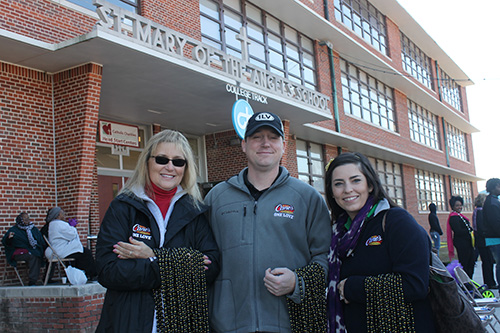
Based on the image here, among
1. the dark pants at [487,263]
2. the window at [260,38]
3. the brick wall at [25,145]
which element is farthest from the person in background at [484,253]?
the brick wall at [25,145]

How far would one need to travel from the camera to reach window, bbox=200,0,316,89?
44.0ft

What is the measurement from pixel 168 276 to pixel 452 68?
37130 millimetres

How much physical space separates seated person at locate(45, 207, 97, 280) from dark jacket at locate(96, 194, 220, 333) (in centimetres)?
557

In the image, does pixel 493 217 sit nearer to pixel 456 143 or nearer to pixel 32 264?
pixel 32 264

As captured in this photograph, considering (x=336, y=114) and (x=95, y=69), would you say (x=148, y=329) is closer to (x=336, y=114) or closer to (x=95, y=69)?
(x=95, y=69)

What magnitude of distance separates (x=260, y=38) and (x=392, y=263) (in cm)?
1382

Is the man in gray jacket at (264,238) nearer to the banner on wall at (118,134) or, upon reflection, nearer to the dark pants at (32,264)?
the dark pants at (32,264)

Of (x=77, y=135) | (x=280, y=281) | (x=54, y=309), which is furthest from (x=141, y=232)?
(x=77, y=135)

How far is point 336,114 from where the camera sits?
59.1 ft

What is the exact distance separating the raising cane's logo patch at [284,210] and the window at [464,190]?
35.1 metres

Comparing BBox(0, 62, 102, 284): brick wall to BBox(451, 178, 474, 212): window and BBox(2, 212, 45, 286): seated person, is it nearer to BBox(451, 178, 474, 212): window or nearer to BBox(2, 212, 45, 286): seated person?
BBox(2, 212, 45, 286): seated person

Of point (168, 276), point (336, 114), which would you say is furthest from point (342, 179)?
point (336, 114)

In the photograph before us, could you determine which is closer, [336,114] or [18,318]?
[18,318]

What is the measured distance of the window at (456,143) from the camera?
1340 inches
